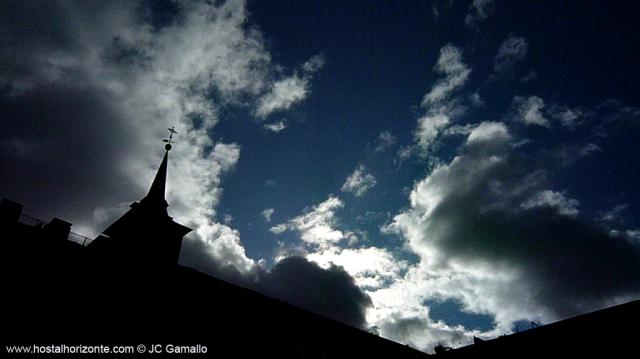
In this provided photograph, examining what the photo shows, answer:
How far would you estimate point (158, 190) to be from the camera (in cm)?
3200

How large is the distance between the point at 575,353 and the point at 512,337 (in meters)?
3.32

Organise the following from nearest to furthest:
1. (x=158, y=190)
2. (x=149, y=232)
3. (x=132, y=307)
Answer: (x=132, y=307) < (x=149, y=232) < (x=158, y=190)

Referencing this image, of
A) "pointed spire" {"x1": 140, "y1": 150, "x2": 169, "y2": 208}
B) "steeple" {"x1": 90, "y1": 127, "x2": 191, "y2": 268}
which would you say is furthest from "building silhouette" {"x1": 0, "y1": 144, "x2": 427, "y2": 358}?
"pointed spire" {"x1": 140, "y1": 150, "x2": 169, "y2": 208}

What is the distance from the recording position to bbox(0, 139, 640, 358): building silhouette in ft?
49.2

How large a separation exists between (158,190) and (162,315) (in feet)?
57.5

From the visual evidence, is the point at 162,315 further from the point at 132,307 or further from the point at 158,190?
the point at 158,190

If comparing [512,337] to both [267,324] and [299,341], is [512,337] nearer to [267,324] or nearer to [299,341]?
[299,341]

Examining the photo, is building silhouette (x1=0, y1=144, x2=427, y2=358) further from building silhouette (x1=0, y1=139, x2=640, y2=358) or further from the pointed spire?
A: the pointed spire

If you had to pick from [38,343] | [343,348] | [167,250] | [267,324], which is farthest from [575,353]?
Answer: [167,250]

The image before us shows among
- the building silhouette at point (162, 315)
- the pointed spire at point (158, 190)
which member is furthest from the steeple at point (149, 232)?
the building silhouette at point (162, 315)

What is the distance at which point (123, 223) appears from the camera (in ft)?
95.2

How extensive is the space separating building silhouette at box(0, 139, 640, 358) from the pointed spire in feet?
33.5

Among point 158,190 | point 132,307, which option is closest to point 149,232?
point 158,190

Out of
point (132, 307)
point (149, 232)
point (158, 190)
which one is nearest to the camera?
point (132, 307)
